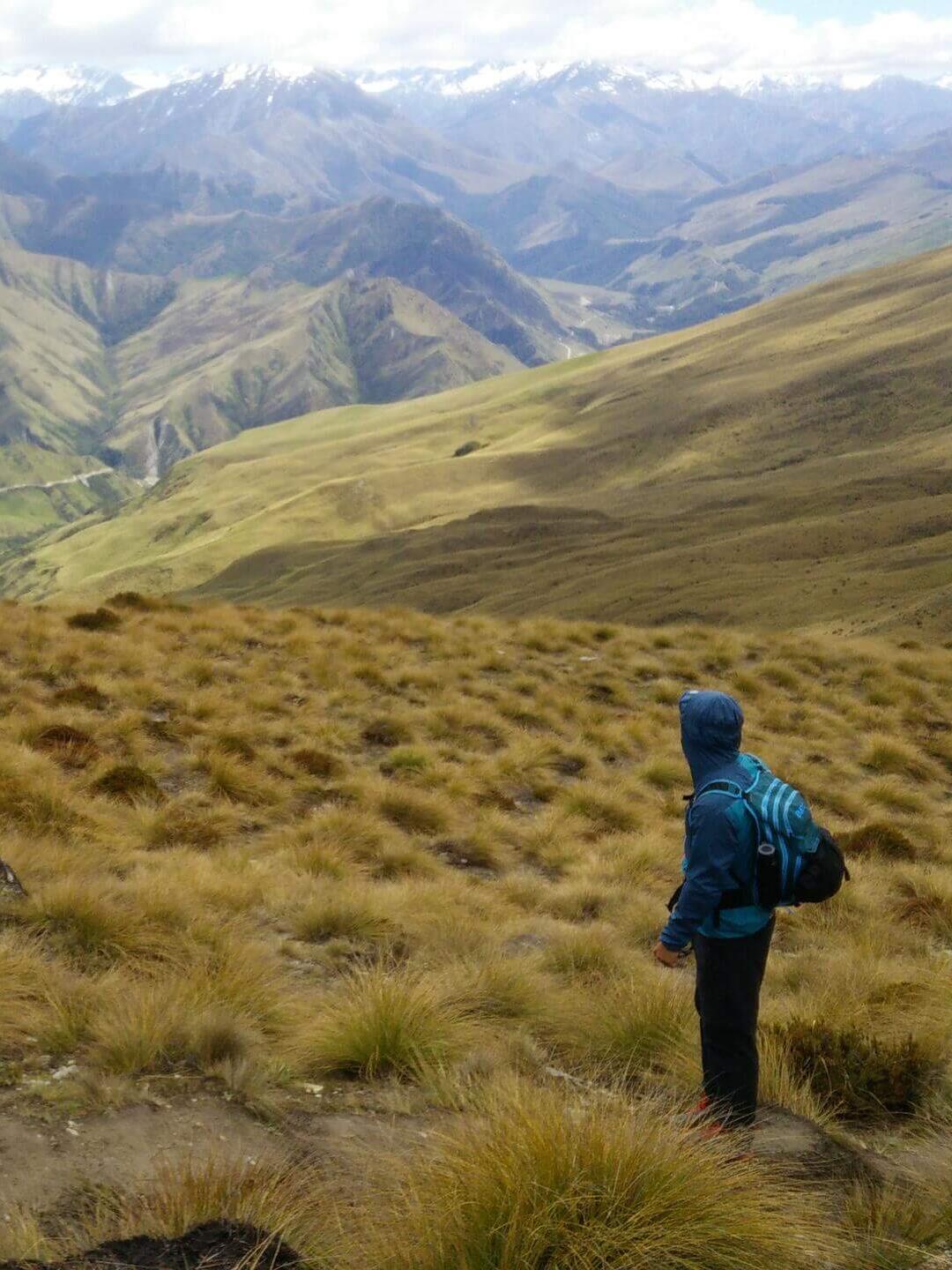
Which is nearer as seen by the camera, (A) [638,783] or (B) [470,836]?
(B) [470,836]

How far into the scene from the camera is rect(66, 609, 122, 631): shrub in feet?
65.6

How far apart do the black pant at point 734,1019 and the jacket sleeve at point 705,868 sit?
24cm

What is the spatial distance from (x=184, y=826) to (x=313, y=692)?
6.74 meters

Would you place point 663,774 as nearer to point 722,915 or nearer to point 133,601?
point 722,915

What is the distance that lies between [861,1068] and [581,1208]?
10.8 ft

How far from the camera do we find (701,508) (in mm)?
103938

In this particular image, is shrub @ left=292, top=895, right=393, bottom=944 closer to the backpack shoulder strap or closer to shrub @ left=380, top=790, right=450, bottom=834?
shrub @ left=380, top=790, right=450, bottom=834

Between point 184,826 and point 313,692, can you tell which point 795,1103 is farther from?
point 313,692

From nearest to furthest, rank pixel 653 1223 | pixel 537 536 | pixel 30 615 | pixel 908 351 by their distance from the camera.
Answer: pixel 653 1223 → pixel 30 615 → pixel 537 536 → pixel 908 351

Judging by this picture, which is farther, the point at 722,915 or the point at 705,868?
the point at 722,915

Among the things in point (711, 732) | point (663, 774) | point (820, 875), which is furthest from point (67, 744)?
point (820, 875)

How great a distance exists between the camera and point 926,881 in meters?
11.4

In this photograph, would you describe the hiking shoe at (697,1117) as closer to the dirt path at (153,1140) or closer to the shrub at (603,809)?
the dirt path at (153,1140)

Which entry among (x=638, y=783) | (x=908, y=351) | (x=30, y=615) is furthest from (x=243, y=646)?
(x=908, y=351)
